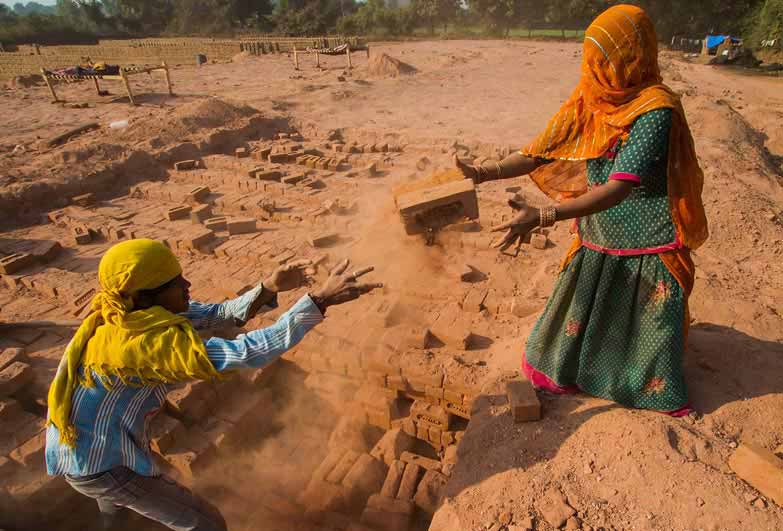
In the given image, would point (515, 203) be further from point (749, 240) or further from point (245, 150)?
point (245, 150)

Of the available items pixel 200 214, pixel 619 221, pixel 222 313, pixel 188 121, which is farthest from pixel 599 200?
pixel 188 121

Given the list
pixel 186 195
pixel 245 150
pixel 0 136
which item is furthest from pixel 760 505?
pixel 0 136

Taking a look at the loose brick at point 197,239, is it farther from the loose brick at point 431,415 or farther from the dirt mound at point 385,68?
the dirt mound at point 385,68

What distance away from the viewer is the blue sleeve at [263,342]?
1654 millimetres

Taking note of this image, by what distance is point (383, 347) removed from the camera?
135 inches

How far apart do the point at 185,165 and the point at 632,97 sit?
8.32 m

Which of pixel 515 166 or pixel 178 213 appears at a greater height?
pixel 515 166

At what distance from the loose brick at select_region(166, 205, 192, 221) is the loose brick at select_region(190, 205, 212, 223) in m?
0.22

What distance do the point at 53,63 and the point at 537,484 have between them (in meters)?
30.6

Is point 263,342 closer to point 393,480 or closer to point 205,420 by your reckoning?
point 393,480

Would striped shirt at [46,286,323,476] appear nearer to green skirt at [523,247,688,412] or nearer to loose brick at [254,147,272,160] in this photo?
green skirt at [523,247,688,412]

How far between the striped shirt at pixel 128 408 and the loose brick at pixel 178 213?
5426 mm

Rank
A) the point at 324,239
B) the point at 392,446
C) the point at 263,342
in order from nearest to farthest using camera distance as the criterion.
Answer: the point at 263,342
the point at 392,446
the point at 324,239

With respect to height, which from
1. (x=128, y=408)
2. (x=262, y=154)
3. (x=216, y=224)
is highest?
(x=128, y=408)
